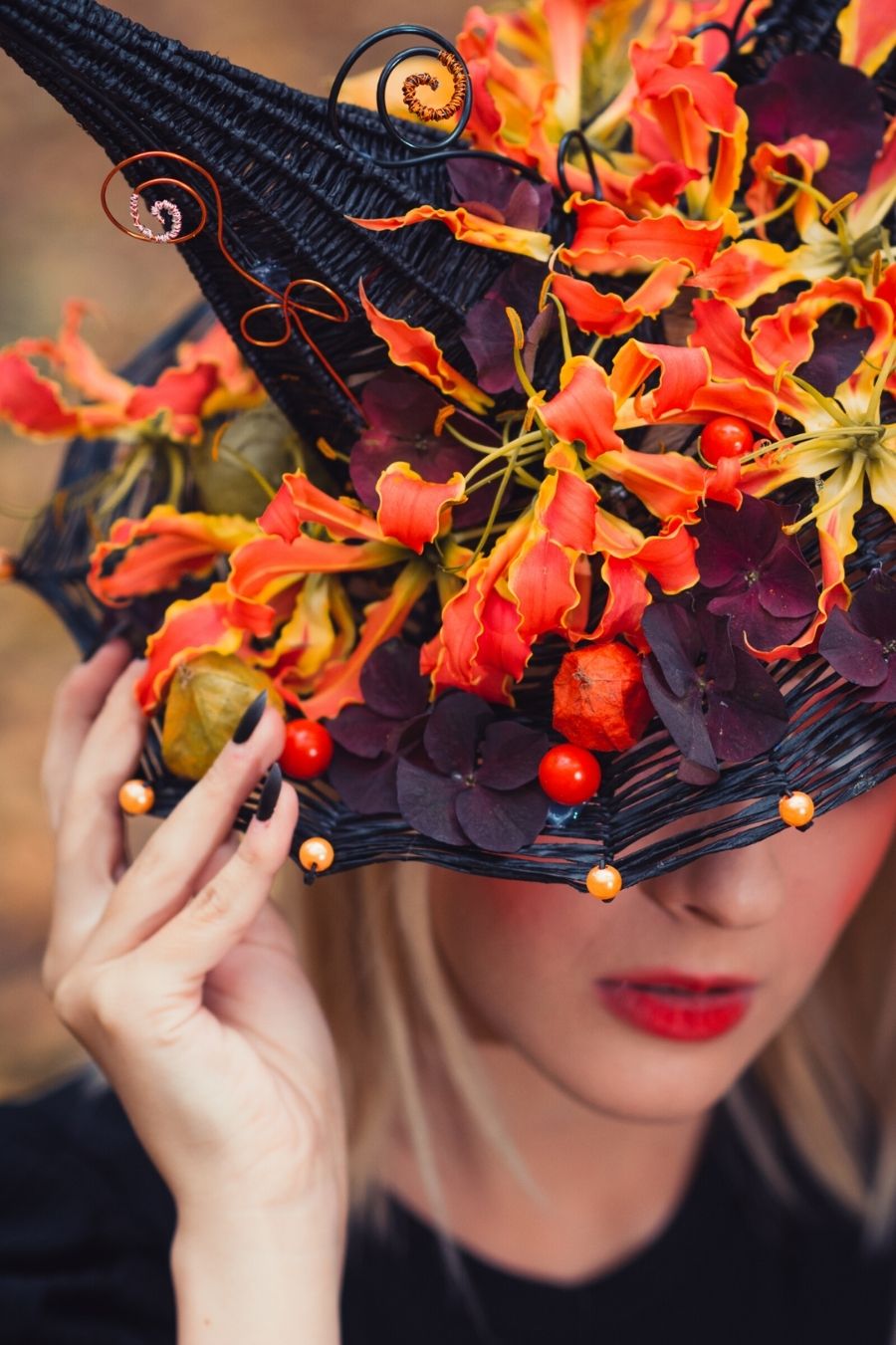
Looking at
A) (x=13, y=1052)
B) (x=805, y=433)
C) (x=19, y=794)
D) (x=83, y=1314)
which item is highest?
(x=805, y=433)

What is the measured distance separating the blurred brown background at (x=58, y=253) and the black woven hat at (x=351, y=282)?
2.31m

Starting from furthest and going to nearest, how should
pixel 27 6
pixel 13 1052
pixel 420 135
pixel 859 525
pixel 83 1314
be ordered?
pixel 13 1052
pixel 83 1314
pixel 420 135
pixel 859 525
pixel 27 6

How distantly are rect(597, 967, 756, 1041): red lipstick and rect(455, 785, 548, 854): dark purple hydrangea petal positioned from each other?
0.83 feet

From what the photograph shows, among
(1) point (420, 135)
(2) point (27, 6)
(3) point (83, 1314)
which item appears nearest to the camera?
(2) point (27, 6)

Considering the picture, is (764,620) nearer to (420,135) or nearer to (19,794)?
(420,135)

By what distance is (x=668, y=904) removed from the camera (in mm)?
876

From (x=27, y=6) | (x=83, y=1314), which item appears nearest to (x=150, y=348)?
(x=27, y=6)

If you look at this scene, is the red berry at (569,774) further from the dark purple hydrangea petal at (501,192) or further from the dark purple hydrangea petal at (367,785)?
the dark purple hydrangea petal at (501,192)

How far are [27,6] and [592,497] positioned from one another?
34cm

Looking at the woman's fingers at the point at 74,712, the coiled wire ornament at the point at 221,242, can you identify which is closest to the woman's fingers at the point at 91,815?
the woman's fingers at the point at 74,712

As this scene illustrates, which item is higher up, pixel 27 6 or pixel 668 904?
pixel 27 6

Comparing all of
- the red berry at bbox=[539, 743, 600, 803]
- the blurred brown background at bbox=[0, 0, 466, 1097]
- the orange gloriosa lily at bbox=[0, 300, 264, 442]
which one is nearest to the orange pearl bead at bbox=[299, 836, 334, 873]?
the red berry at bbox=[539, 743, 600, 803]

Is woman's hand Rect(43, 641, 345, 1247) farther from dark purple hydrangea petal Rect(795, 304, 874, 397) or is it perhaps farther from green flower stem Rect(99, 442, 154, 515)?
dark purple hydrangea petal Rect(795, 304, 874, 397)

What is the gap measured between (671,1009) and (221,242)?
1.97 feet
